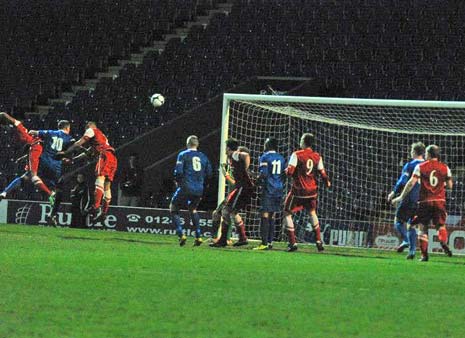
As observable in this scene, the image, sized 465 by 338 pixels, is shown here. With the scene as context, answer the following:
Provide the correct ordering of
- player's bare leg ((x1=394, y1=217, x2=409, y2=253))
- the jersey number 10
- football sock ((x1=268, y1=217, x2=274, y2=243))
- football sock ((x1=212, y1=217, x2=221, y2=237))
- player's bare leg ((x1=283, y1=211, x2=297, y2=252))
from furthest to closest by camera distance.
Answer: the jersey number 10 < football sock ((x1=212, y1=217, x2=221, y2=237)) < player's bare leg ((x1=394, y1=217, x2=409, y2=253)) < football sock ((x1=268, y1=217, x2=274, y2=243)) < player's bare leg ((x1=283, y1=211, x2=297, y2=252))

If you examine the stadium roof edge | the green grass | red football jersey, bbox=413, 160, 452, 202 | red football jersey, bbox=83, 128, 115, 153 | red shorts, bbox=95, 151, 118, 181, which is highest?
the stadium roof edge

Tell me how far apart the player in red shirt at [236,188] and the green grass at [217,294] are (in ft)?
5.80

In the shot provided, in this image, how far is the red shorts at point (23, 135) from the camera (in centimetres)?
1966

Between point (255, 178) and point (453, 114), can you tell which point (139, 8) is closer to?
point (453, 114)

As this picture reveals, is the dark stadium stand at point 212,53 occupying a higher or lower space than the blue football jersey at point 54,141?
higher

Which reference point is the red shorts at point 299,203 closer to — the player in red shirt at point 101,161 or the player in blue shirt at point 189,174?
the player in blue shirt at point 189,174

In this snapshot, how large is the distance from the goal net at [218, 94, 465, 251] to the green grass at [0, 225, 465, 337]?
16.0 ft

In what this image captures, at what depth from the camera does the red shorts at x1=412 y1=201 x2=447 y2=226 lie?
1509 centimetres

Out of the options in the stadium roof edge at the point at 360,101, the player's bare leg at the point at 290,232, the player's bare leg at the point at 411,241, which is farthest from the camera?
the stadium roof edge at the point at 360,101

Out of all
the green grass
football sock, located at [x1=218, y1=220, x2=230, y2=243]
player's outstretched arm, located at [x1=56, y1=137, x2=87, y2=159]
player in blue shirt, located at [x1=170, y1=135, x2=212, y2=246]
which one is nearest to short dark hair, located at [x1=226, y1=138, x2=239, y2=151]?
player in blue shirt, located at [x1=170, y1=135, x2=212, y2=246]

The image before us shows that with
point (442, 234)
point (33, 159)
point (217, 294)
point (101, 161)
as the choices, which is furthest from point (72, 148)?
point (217, 294)

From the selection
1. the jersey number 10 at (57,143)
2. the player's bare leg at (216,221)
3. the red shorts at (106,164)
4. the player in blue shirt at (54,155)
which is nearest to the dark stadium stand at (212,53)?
the player in blue shirt at (54,155)

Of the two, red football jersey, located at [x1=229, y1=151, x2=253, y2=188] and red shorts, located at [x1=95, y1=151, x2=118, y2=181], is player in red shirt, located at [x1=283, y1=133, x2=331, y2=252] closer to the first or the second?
red football jersey, located at [x1=229, y1=151, x2=253, y2=188]

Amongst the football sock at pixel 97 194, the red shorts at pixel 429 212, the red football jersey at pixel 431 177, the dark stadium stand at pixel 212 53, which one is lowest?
the red shorts at pixel 429 212
